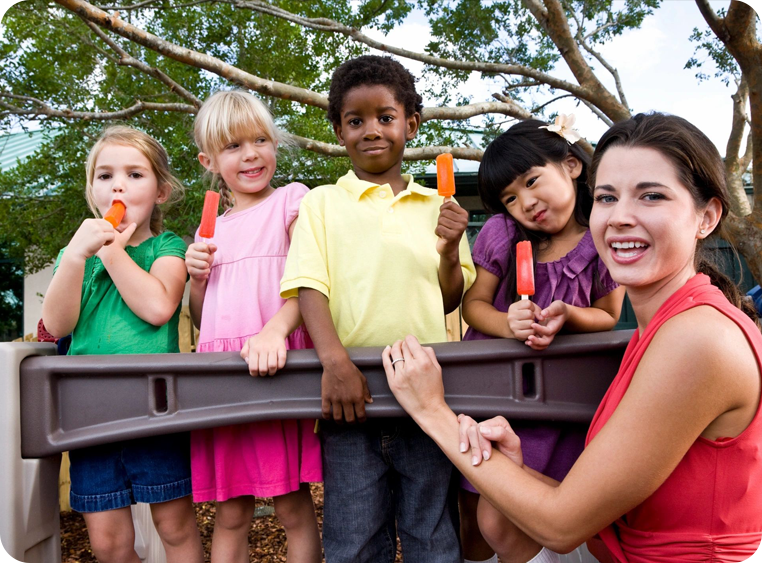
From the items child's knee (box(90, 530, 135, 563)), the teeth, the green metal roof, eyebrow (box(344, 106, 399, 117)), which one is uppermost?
the green metal roof

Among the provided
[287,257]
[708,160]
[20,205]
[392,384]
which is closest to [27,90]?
[20,205]

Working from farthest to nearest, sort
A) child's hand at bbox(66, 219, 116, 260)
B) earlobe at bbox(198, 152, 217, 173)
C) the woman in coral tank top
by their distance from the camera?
earlobe at bbox(198, 152, 217, 173) → child's hand at bbox(66, 219, 116, 260) → the woman in coral tank top

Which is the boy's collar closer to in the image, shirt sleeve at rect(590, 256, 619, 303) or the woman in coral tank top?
shirt sleeve at rect(590, 256, 619, 303)

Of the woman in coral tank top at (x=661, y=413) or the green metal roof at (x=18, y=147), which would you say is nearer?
the woman in coral tank top at (x=661, y=413)

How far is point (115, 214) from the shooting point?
6.55ft

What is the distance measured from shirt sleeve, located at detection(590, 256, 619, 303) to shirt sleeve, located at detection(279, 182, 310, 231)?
1.06m

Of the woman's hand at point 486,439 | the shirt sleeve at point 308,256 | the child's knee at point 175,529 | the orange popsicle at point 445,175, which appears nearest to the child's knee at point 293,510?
the child's knee at point 175,529

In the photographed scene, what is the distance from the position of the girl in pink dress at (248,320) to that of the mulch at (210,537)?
1.78 metres

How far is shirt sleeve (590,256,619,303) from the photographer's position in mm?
2064

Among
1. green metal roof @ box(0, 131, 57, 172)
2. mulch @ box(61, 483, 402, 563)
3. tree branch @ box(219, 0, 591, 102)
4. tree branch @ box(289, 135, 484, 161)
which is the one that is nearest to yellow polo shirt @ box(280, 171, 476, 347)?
mulch @ box(61, 483, 402, 563)

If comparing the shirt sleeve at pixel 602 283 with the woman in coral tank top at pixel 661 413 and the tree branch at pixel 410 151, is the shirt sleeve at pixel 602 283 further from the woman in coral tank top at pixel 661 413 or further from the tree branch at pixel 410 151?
the tree branch at pixel 410 151

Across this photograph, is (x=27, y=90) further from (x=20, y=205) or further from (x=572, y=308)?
(x=572, y=308)

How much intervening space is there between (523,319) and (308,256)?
71cm

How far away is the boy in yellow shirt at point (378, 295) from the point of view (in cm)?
191
